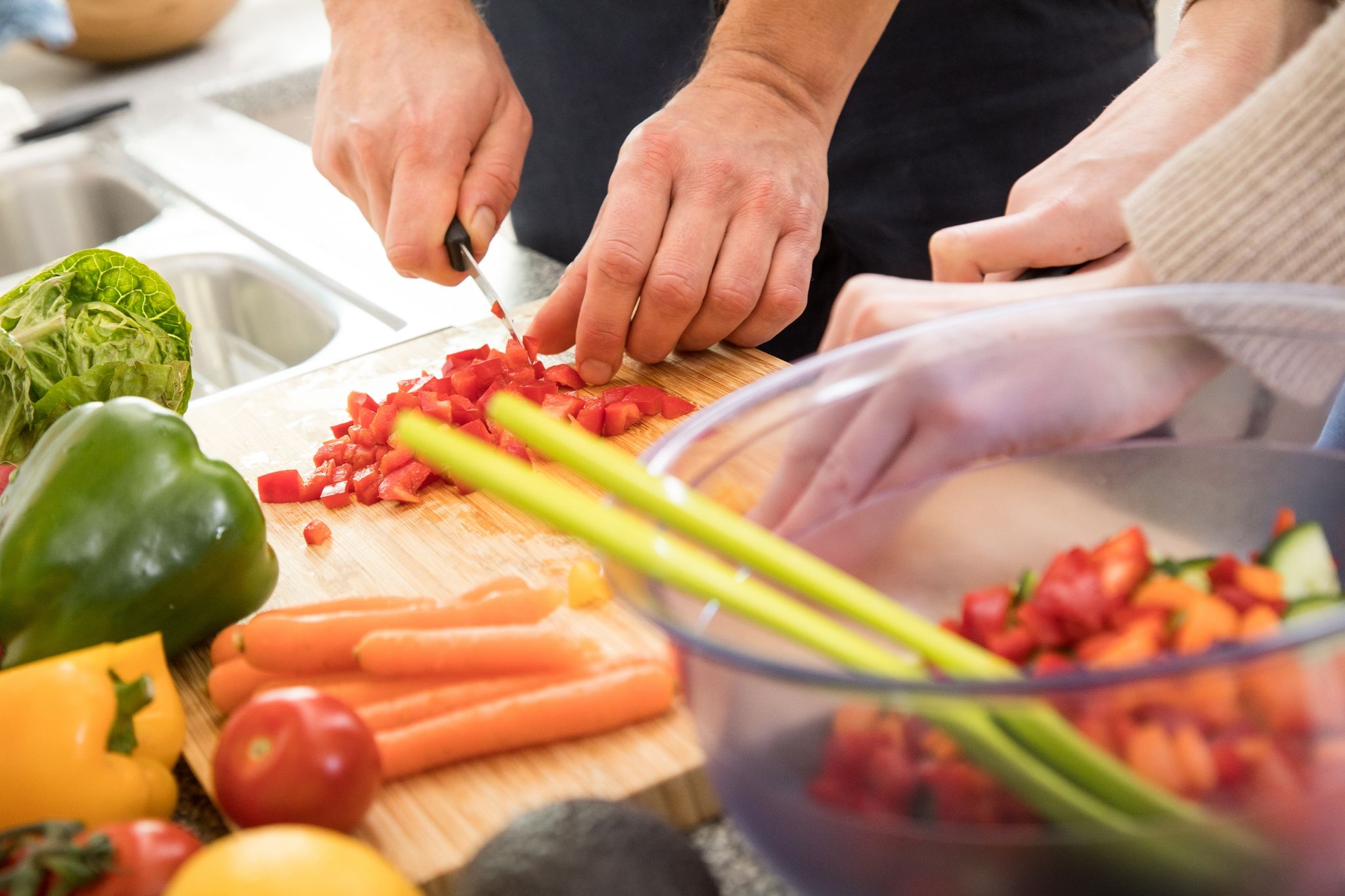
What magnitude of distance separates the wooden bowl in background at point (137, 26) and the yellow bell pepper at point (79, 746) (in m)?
3.20

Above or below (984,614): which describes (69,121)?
below

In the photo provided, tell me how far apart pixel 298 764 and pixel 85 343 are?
0.95 metres

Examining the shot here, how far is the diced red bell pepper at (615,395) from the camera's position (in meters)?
1.71

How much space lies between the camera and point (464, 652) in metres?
1.13

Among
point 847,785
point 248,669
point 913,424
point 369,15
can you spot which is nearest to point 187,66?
point 369,15

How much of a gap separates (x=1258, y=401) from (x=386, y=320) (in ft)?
5.09

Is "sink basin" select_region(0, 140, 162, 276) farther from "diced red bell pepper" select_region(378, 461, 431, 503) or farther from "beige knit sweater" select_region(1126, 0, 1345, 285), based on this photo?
"beige knit sweater" select_region(1126, 0, 1345, 285)

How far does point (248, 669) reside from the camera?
1188mm

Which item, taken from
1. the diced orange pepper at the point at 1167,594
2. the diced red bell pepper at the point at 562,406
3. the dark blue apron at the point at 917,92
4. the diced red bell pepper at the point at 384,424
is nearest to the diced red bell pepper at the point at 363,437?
the diced red bell pepper at the point at 384,424

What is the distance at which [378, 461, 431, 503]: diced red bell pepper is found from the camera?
61.6 inches

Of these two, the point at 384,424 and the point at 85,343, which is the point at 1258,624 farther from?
the point at 85,343

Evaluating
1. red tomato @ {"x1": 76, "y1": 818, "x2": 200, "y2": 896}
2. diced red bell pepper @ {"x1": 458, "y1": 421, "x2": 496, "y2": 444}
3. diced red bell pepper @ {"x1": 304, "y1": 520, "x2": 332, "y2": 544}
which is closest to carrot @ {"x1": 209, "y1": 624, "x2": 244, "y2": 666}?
diced red bell pepper @ {"x1": 304, "y1": 520, "x2": 332, "y2": 544}

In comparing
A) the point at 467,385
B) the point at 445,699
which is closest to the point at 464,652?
the point at 445,699

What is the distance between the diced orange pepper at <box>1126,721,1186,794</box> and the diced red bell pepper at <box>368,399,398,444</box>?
3.94 ft
